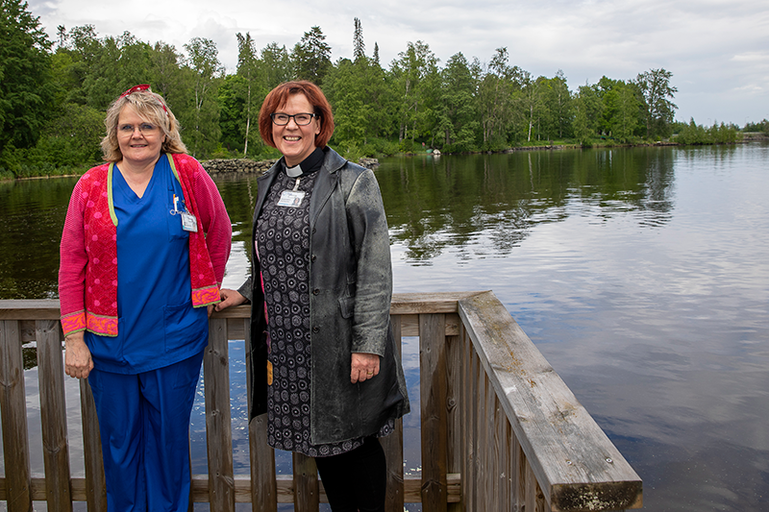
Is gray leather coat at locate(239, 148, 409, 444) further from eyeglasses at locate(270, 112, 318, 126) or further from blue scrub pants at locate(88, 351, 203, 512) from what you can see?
blue scrub pants at locate(88, 351, 203, 512)

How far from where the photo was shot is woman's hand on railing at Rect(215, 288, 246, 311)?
2334 mm

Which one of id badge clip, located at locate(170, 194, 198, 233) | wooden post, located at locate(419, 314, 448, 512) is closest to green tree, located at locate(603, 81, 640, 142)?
wooden post, located at locate(419, 314, 448, 512)

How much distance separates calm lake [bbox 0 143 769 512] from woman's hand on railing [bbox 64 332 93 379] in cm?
198

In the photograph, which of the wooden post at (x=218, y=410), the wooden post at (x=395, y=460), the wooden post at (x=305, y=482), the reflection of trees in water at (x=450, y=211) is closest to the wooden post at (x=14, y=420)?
the wooden post at (x=218, y=410)

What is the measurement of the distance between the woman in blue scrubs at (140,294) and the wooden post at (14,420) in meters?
0.37

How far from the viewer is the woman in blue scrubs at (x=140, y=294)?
2.14 m

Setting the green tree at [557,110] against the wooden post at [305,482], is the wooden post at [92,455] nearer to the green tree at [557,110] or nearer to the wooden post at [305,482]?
the wooden post at [305,482]

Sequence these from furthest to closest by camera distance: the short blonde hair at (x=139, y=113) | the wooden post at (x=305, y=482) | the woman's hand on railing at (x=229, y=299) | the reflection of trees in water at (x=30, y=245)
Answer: the reflection of trees in water at (x=30, y=245) → the wooden post at (x=305, y=482) → the woman's hand on railing at (x=229, y=299) → the short blonde hair at (x=139, y=113)

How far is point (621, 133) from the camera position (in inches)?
3570

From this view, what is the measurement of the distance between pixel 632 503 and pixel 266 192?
5.21 ft

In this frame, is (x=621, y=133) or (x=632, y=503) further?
(x=621, y=133)

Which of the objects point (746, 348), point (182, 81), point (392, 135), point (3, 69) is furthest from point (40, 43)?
point (746, 348)

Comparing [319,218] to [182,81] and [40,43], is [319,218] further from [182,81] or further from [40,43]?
[40,43]

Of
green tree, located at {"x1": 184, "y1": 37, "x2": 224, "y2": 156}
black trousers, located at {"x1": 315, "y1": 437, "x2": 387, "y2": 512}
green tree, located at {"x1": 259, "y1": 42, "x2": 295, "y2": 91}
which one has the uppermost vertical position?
green tree, located at {"x1": 259, "y1": 42, "x2": 295, "y2": 91}
